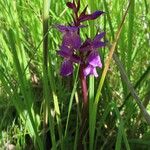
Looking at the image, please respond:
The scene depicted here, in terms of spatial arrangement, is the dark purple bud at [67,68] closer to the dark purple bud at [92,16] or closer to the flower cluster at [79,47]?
the flower cluster at [79,47]

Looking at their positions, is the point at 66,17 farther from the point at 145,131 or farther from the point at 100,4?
the point at 145,131

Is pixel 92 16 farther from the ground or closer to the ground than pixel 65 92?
farther from the ground

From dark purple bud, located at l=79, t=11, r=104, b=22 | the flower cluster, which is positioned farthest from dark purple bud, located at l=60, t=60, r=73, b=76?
dark purple bud, located at l=79, t=11, r=104, b=22

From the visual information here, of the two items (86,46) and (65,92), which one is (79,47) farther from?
(65,92)

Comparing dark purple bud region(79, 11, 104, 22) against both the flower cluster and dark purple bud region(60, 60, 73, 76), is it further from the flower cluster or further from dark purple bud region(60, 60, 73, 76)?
dark purple bud region(60, 60, 73, 76)

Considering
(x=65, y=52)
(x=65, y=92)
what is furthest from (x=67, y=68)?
(x=65, y=92)
